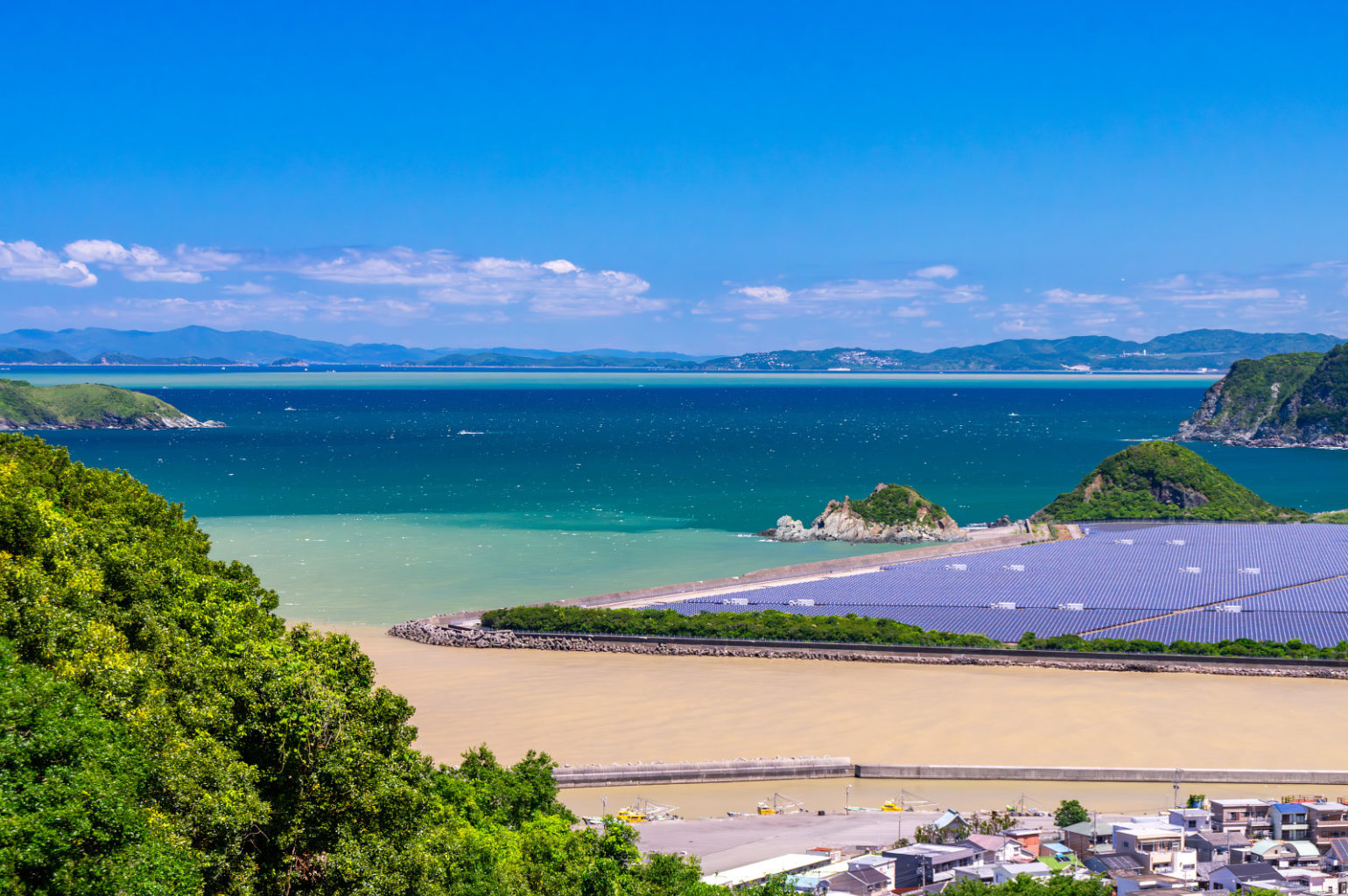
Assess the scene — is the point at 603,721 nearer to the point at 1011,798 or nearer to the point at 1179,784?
the point at 1011,798

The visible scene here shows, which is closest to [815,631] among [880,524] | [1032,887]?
[1032,887]

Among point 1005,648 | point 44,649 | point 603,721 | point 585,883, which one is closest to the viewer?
point 44,649

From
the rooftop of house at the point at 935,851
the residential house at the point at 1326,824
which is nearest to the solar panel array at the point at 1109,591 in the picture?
the residential house at the point at 1326,824

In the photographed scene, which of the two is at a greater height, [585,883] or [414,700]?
[585,883]

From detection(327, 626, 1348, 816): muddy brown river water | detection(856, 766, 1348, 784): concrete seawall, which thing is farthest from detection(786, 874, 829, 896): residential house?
detection(856, 766, 1348, 784): concrete seawall

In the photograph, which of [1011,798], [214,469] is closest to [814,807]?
[1011,798]

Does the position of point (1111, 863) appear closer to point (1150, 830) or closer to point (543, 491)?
point (1150, 830)

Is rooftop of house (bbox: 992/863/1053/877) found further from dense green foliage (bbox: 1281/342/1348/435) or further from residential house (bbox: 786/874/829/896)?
dense green foliage (bbox: 1281/342/1348/435)
